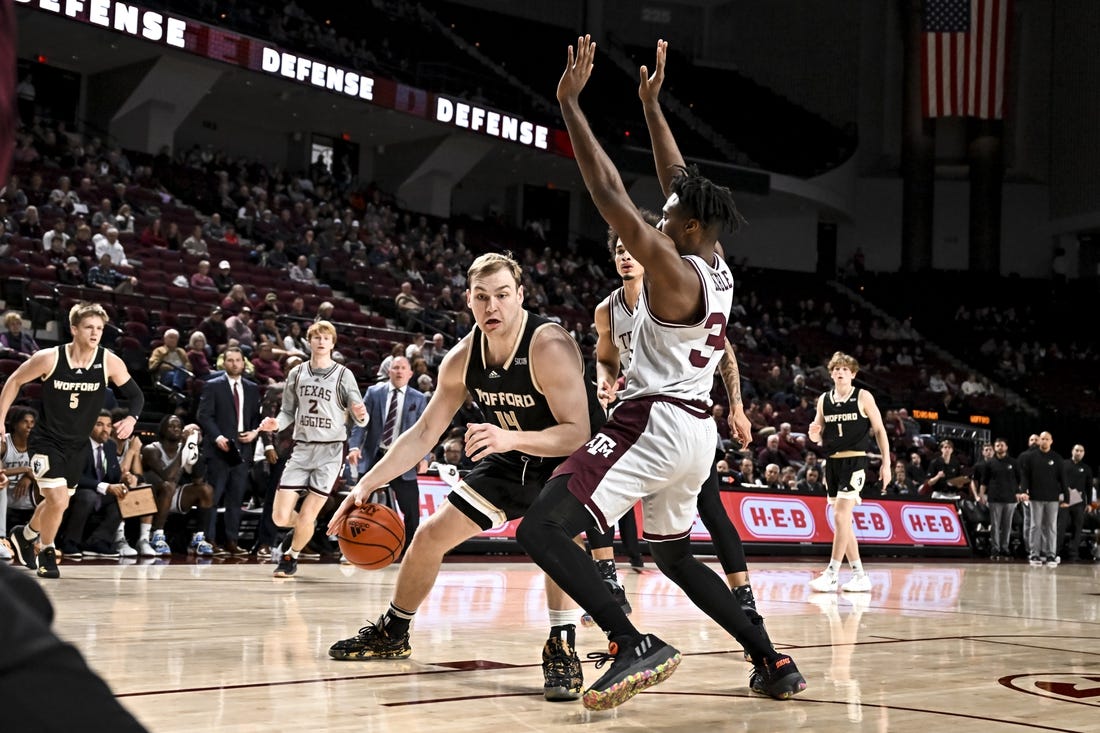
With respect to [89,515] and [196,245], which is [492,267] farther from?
[196,245]

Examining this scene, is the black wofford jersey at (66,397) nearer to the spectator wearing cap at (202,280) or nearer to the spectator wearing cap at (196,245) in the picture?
the spectator wearing cap at (202,280)

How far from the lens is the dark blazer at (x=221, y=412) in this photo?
10859 millimetres

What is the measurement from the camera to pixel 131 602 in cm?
656

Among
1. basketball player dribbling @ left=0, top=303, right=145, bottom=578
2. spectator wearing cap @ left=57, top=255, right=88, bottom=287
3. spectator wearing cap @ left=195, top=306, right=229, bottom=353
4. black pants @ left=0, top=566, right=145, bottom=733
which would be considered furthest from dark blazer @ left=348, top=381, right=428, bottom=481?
black pants @ left=0, top=566, right=145, bottom=733

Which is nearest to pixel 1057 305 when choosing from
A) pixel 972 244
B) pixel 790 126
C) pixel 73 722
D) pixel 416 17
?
pixel 972 244

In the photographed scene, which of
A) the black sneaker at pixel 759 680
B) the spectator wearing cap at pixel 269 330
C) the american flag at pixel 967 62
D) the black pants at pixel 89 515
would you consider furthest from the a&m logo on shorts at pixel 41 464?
the american flag at pixel 967 62

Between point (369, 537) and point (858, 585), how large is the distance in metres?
5.90

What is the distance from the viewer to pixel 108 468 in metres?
10.6

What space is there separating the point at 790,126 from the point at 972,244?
705cm

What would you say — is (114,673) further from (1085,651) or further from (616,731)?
(1085,651)

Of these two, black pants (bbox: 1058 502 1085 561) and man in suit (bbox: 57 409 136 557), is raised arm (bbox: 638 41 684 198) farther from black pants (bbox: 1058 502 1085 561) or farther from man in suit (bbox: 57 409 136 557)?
black pants (bbox: 1058 502 1085 561)

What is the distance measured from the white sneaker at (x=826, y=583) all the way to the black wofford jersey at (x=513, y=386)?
548 centimetres

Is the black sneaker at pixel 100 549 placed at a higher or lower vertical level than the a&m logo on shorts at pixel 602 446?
lower

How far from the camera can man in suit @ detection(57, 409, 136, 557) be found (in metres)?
10.4
